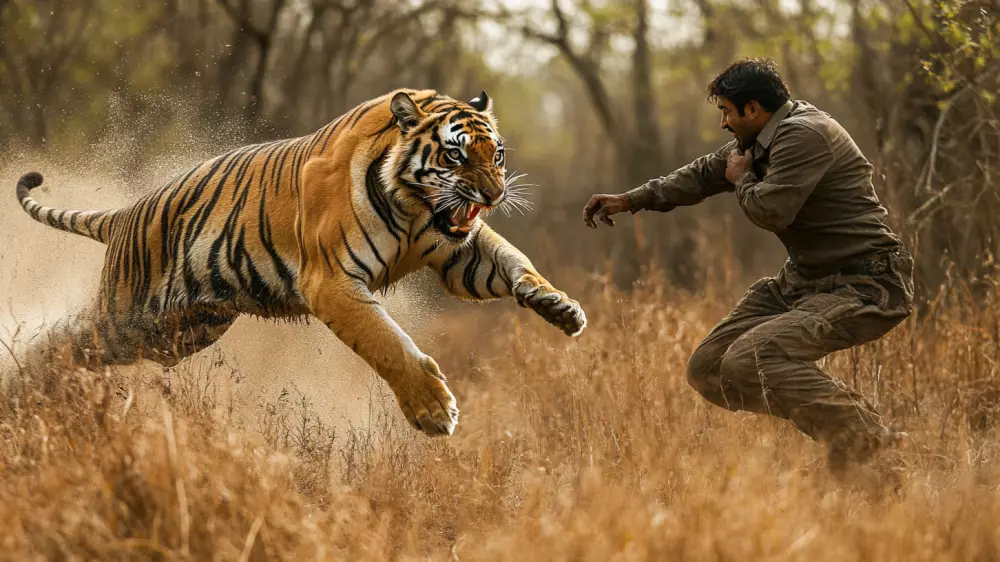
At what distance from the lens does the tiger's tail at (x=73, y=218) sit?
7.00 metres

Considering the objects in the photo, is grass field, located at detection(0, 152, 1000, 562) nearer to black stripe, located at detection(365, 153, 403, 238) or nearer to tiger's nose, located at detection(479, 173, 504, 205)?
black stripe, located at detection(365, 153, 403, 238)

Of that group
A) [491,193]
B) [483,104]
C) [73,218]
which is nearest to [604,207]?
[491,193]

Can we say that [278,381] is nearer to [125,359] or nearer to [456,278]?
[125,359]

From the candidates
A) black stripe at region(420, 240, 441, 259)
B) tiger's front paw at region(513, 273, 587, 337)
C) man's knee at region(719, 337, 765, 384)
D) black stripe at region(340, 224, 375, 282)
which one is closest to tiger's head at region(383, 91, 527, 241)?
black stripe at region(420, 240, 441, 259)

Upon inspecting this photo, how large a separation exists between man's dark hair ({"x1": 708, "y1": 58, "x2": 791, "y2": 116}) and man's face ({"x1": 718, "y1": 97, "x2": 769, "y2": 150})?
19 millimetres

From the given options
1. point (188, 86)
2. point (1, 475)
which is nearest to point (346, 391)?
point (1, 475)

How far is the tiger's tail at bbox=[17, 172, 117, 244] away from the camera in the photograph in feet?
23.0

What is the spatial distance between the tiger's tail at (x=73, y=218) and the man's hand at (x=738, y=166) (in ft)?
13.3

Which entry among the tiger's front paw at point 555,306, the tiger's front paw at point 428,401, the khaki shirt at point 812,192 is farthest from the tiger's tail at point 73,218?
the khaki shirt at point 812,192

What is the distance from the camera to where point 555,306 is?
4.73 meters

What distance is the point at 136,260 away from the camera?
253 inches

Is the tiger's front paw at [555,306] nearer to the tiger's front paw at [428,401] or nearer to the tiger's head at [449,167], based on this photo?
the tiger's head at [449,167]

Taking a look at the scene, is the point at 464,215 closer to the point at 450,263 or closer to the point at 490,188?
the point at 490,188

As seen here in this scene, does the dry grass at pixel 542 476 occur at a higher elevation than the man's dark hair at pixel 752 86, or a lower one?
lower
